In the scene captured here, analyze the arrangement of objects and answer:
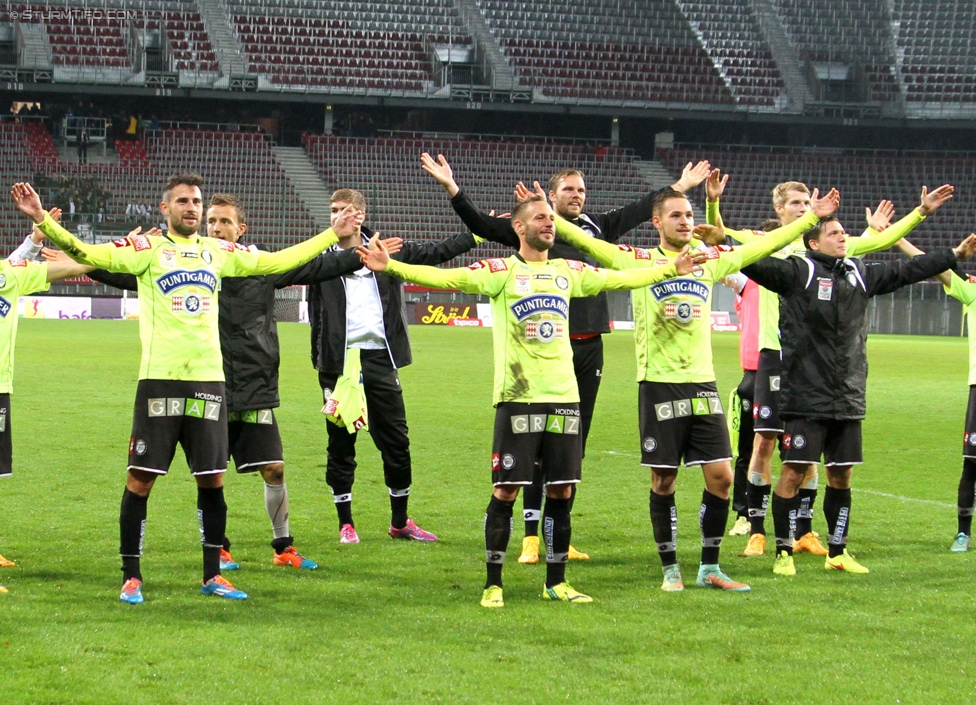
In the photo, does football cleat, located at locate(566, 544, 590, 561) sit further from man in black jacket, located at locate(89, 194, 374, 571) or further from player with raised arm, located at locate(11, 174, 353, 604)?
player with raised arm, located at locate(11, 174, 353, 604)

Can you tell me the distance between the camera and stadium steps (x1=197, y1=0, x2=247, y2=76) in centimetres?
4512

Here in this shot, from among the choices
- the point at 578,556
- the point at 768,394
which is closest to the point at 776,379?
the point at 768,394

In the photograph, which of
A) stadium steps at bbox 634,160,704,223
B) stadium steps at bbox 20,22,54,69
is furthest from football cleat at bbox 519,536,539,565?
stadium steps at bbox 20,22,54,69

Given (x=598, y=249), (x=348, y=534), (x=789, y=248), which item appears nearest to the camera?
(x=598, y=249)

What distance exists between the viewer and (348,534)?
26.9 feet

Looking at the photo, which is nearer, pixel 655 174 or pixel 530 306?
pixel 530 306

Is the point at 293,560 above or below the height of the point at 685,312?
below

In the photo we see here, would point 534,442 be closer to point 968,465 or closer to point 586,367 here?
point 586,367

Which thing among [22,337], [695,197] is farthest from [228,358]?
[695,197]

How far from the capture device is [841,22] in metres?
50.5

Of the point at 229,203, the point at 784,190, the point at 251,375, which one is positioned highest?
the point at 784,190

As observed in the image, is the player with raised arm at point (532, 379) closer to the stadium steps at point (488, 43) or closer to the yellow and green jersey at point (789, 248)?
the yellow and green jersey at point (789, 248)

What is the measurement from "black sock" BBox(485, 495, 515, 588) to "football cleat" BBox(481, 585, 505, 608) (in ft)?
0.11

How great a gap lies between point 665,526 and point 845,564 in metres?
1.23
